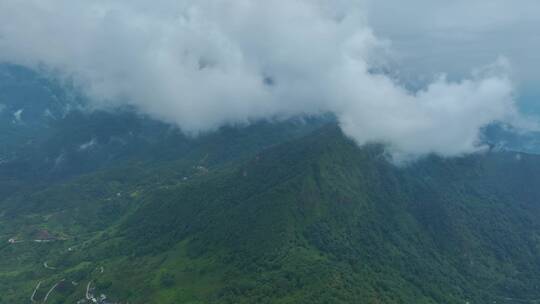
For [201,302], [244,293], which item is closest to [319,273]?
[244,293]

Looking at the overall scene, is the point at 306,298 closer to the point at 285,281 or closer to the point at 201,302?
the point at 285,281

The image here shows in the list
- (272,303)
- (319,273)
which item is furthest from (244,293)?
(319,273)

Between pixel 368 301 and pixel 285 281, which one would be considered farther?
pixel 285 281

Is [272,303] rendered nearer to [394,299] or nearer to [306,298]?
[306,298]

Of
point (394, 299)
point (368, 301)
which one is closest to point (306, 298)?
point (368, 301)

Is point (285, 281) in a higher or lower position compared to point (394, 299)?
higher

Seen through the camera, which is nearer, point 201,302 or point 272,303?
point 272,303

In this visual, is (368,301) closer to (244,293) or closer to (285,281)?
(285,281)
